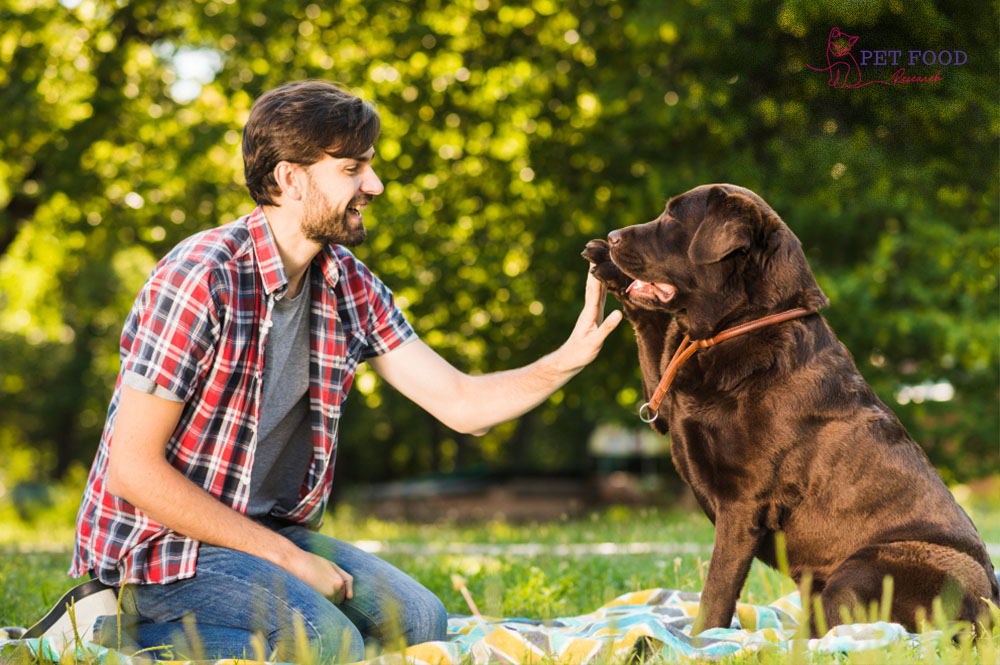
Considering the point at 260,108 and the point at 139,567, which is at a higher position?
the point at 260,108

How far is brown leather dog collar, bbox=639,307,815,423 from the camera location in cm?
319

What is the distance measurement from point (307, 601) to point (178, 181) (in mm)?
9358

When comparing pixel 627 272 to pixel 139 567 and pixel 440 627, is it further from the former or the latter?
pixel 139 567

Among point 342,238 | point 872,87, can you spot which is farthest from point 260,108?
point 872,87

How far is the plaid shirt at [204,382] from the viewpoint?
3.01 metres

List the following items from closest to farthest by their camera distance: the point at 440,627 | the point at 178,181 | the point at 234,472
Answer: the point at 234,472
the point at 440,627
the point at 178,181

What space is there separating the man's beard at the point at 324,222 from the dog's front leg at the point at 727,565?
63.0 inches

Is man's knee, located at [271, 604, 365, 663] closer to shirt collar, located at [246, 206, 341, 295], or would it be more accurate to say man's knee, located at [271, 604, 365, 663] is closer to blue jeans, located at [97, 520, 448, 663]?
blue jeans, located at [97, 520, 448, 663]

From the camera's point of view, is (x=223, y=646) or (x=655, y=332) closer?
(x=223, y=646)

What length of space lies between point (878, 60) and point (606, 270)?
5.41 m

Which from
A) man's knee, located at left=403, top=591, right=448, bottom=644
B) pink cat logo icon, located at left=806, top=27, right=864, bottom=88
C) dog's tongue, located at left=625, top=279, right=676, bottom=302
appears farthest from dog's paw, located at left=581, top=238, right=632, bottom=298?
pink cat logo icon, located at left=806, top=27, right=864, bottom=88

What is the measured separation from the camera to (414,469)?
31969mm

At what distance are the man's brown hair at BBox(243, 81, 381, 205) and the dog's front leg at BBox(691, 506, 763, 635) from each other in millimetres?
1826

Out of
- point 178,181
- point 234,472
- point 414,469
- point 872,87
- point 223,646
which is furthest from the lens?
point 414,469
